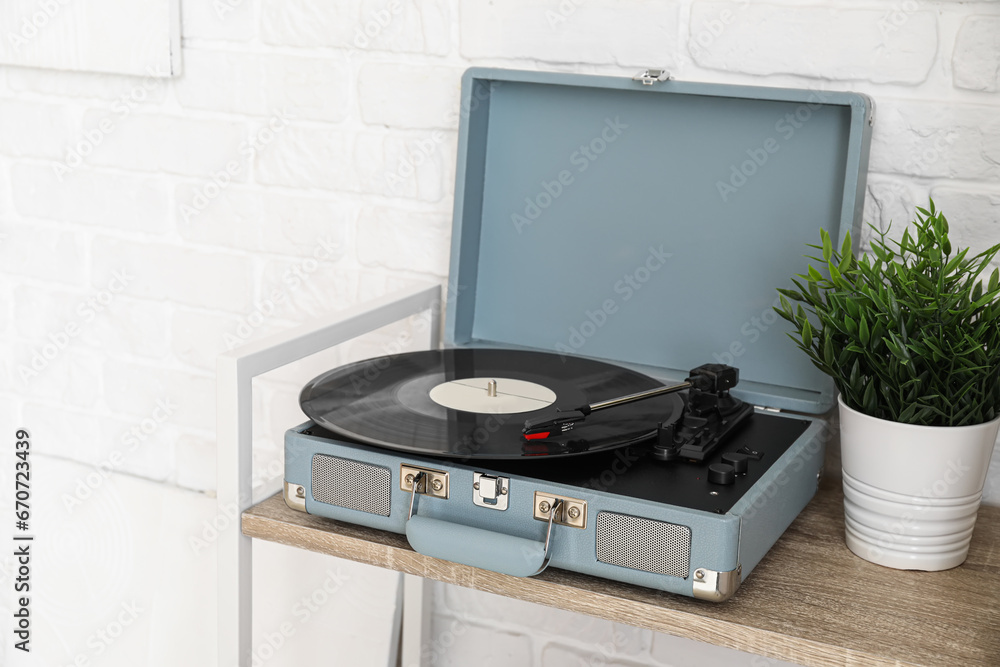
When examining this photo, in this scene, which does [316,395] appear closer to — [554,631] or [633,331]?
[633,331]

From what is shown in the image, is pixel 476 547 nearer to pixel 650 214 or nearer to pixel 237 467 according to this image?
pixel 237 467

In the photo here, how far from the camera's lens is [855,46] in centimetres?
105

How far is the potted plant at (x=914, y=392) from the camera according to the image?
2.65 feet

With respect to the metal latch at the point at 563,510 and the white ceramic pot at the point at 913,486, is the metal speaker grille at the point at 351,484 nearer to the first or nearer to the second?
the metal latch at the point at 563,510

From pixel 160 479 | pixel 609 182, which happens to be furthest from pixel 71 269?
pixel 609 182

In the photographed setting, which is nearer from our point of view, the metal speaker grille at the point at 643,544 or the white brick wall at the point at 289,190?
the metal speaker grille at the point at 643,544

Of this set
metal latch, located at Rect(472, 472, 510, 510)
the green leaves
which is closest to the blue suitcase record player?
metal latch, located at Rect(472, 472, 510, 510)

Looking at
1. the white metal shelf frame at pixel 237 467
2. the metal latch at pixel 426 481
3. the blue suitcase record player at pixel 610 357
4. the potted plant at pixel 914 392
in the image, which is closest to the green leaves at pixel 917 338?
the potted plant at pixel 914 392

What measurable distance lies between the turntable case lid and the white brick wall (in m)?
0.06

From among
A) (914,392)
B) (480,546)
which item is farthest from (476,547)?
(914,392)

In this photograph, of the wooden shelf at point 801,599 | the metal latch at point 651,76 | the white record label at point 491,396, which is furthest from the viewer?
the metal latch at point 651,76

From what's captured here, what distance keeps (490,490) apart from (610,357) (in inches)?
15.0

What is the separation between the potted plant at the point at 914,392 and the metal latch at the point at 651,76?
0.93 feet

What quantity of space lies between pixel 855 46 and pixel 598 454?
0.50 meters
